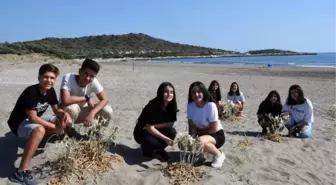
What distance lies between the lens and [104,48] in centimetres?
9638

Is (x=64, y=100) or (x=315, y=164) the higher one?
(x=64, y=100)

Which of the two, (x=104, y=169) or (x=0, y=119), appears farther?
(x=0, y=119)

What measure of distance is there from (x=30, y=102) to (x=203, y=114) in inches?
85.8

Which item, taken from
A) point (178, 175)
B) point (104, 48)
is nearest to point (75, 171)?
point (178, 175)

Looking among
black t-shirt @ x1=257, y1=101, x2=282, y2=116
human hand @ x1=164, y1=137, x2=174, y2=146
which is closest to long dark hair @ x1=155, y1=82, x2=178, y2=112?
human hand @ x1=164, y1=137, x2=174, y2=146

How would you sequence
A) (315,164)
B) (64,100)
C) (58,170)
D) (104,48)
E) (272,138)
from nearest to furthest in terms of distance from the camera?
(58,170) → (64,100) → (315,164) → (272,138) → (104,48)

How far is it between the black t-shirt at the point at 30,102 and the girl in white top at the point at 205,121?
6.05ft

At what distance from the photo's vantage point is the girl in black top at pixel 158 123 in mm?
4801

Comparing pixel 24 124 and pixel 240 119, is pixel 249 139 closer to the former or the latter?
pixel 240 119

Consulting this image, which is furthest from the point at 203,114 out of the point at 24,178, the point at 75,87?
the point at 24,178

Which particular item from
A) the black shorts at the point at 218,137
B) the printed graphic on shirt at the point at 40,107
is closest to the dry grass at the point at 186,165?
the black shorts at the point at 218,137

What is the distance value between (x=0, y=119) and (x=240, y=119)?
5039 millimetres

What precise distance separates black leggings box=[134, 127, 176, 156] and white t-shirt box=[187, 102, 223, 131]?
36cm

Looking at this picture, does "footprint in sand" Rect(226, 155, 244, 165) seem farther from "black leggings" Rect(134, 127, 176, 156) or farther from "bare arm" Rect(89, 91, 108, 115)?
"bare arm" Rect(89, 91, 108, 115)
